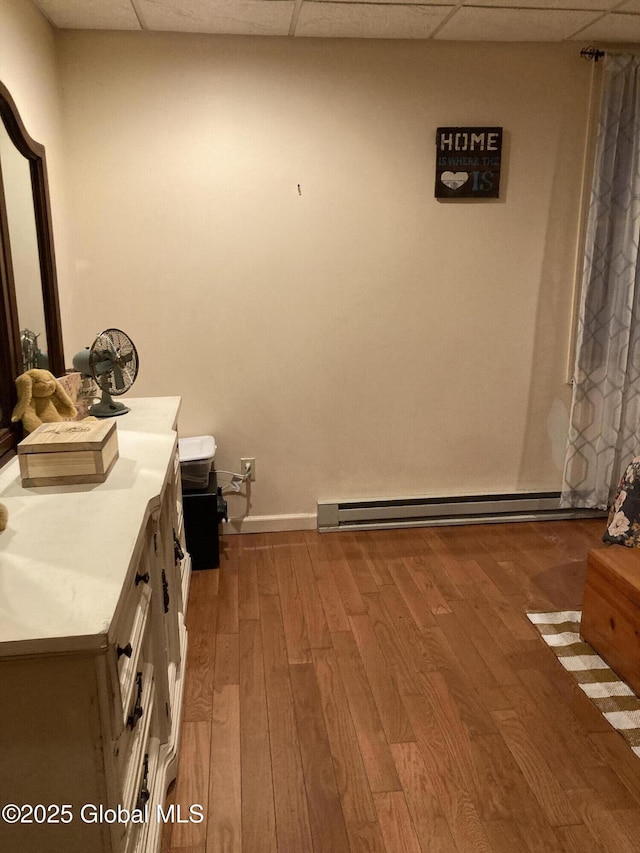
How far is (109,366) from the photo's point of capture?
2.12 m

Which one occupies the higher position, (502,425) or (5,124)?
(5,124)

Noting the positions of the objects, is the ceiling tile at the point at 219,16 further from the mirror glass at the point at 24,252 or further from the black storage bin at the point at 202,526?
the black storage bin at the point at 202,526

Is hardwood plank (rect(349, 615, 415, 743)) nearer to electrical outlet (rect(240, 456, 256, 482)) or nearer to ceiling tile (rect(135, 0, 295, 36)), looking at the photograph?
electrical outlet (rect(240, 456, 256, 482))

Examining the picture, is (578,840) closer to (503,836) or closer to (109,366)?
(503,836)

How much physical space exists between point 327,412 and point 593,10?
199 centimetres

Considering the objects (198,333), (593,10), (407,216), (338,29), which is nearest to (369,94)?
(338,29)

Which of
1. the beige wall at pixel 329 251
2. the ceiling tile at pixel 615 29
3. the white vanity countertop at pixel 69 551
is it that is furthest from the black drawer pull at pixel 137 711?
the ceiling tile at pixel 615 29

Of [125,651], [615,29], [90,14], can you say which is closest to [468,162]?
[615,29]

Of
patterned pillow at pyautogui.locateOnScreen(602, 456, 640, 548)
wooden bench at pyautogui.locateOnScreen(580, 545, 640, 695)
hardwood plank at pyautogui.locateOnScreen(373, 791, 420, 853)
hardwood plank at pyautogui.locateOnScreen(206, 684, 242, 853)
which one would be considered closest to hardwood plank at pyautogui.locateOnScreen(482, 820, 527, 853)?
hardwood plank at pyautogui.locateOnScreen(373, 791, 420, 853)

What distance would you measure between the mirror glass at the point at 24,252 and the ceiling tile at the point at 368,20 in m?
1.26

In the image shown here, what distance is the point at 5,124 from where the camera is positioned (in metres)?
1.90

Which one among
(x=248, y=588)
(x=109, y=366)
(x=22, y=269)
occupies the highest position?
(x=22, y=269)

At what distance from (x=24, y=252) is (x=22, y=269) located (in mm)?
74

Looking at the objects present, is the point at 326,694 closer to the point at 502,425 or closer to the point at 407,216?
the point at 502,425
